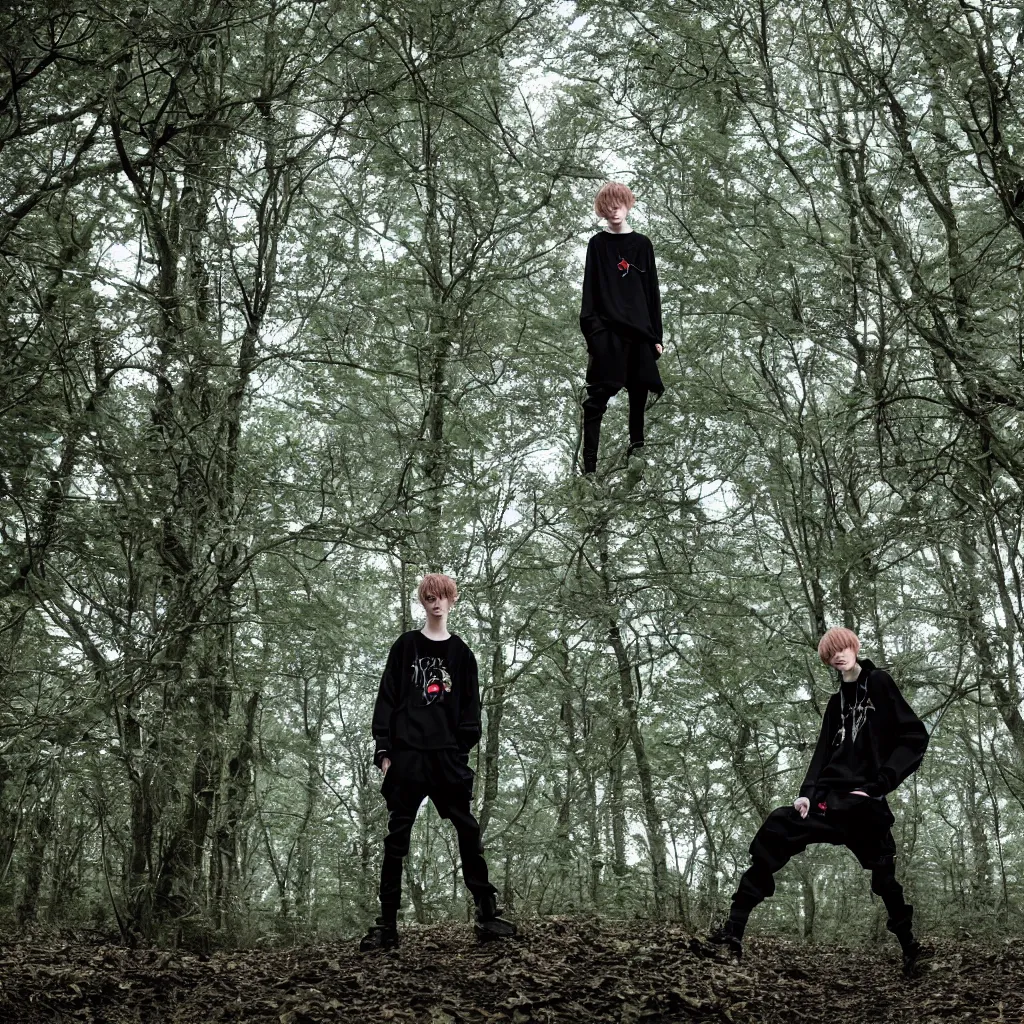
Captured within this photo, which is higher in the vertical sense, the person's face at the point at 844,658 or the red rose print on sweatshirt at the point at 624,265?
the red rose print on sweatshirt at the point at 624,265

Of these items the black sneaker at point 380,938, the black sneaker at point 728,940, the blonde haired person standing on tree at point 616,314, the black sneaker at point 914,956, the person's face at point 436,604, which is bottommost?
the black sneaker at point 914,956

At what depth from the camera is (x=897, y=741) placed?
5.09m

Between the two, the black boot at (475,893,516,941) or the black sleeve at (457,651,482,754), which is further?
the black boot at (475,893,516,941)

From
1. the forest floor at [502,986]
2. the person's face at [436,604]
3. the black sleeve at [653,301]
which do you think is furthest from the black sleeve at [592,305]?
the forest floor at [502,986]

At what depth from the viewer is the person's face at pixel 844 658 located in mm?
5141

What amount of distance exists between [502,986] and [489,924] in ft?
2.56

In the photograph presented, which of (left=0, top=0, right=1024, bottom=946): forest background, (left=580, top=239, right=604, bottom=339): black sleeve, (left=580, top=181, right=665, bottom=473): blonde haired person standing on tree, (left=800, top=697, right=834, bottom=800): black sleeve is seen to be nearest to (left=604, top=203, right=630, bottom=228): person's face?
(left=580, top=181, right=665, bottom=473): blonde haired person standing on tree

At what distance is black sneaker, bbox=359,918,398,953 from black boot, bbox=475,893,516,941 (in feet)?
1.54

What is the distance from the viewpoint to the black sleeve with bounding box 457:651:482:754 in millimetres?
5230

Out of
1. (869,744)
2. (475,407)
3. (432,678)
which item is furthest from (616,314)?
(475,407)

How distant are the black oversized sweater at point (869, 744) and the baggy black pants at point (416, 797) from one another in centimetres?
174

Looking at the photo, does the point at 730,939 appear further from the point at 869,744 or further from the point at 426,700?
the point at 426,700

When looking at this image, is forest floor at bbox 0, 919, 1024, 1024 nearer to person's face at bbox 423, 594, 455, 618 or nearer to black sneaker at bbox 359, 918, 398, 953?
black sneaker at bbox 359, 918, 398, 953

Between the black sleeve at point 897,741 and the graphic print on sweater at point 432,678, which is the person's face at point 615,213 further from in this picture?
the black sleeve at point 897,741
